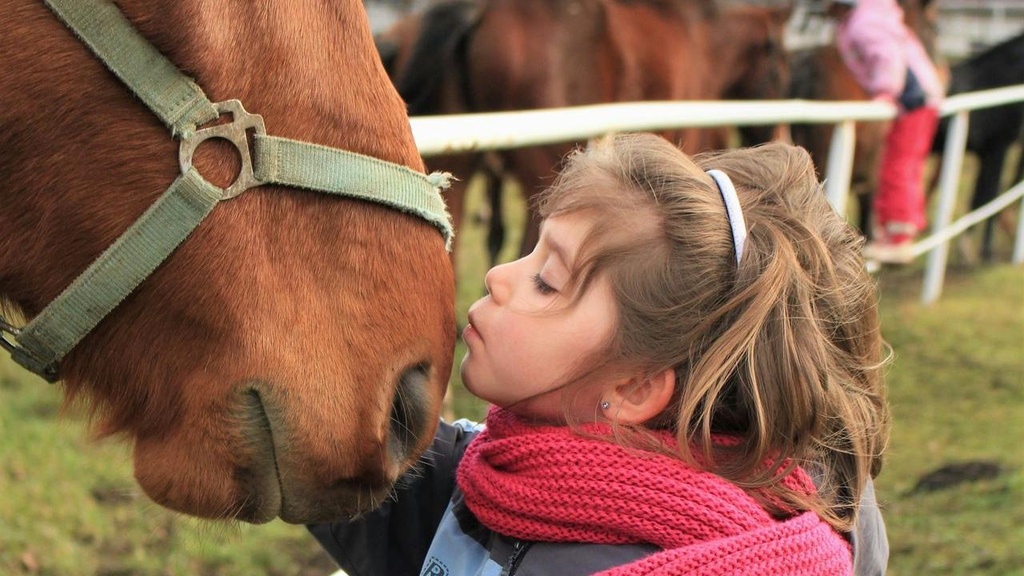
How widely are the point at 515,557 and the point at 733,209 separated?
47cm

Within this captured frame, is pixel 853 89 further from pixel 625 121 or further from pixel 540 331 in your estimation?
pixel 540 331

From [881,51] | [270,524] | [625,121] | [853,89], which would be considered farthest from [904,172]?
[270,524]

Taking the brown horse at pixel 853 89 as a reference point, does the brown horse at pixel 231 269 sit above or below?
above

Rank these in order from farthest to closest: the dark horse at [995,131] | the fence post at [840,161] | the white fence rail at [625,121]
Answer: the dark horse at [995,131]
the fence post at [840,161]
the white fence rail at [625,121]

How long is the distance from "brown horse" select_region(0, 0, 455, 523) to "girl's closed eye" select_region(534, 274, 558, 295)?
0.51 feet

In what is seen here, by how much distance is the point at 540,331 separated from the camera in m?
1.09

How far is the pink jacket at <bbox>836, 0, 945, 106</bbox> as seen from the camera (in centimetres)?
442

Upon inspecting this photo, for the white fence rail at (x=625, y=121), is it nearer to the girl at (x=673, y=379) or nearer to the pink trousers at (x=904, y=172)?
the pink trousers at (x=904, y=172)

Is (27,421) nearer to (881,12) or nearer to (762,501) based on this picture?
(762,501)

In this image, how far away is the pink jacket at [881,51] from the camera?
4418 mm

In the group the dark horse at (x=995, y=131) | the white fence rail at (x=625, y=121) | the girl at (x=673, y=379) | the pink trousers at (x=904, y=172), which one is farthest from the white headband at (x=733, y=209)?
the dark horse at (x=995, y=131)

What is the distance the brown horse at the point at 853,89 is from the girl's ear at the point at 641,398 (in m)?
4.98

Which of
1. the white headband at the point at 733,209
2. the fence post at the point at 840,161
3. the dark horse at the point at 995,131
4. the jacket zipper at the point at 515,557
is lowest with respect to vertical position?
the dark horse at the point at 995,131

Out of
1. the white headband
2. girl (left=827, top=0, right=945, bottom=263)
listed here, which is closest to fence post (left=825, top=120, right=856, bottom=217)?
girl (left=827, top=0, right=945, bottom=263)
